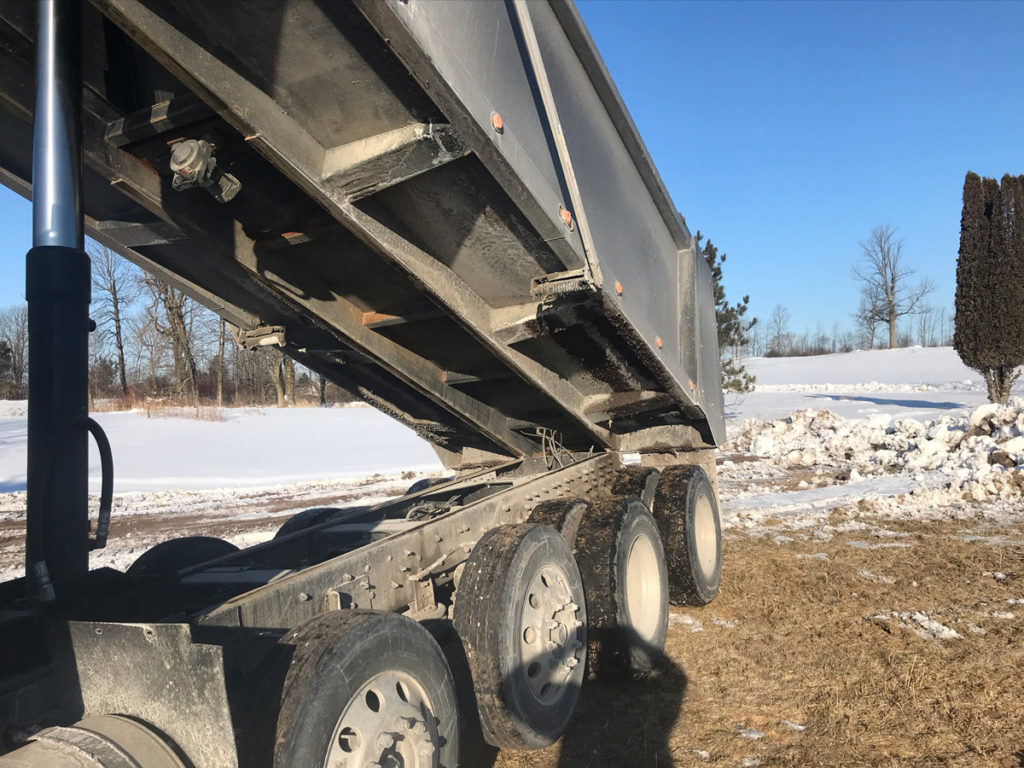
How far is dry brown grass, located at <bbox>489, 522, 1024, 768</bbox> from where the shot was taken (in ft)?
11.1

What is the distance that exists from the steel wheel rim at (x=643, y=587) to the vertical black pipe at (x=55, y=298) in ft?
9.94

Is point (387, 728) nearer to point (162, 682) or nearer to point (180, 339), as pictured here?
point (162, 682)

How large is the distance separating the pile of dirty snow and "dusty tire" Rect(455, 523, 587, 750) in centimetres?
789

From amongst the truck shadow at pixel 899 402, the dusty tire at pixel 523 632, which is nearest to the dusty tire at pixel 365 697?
the dusty tire at pixel 523 632

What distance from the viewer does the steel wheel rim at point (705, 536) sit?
5855 millimetres

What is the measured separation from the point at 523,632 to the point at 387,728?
1099 mm

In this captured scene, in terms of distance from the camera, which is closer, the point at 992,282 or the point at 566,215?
the point at 566,215

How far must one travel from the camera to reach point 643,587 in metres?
4.66

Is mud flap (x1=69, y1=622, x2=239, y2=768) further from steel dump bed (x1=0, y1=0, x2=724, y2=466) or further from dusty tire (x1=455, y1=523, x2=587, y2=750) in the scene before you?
→ steel dump bed (x1=0, y1=0, x2=724, y2=466)

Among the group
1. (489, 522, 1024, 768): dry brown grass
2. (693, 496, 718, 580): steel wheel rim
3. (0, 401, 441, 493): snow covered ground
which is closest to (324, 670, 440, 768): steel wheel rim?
(489, 522, 1024, 768): dry brown grass

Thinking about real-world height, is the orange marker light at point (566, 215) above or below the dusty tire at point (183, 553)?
above

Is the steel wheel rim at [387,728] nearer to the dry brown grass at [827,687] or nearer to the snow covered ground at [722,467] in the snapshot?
the dry brown grass at [827,687]

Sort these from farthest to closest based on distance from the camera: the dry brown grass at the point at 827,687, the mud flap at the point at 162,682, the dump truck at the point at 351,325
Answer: the dry brown grass at the point at 827,687
the dump truck at the point at 351,325
the mud flap at the point at 162,682

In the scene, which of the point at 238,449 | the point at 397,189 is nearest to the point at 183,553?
the point at 397,189
